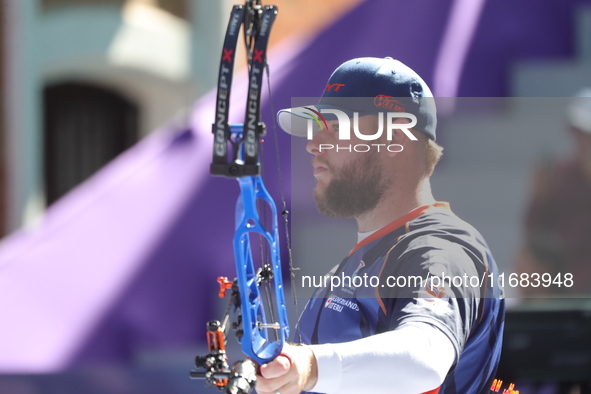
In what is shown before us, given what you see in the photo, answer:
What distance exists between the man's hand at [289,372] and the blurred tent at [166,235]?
1695 mm

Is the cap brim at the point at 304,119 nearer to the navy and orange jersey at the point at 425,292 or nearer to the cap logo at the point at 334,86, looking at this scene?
the cap logo at the point at 334,86

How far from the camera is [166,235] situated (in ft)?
12.6

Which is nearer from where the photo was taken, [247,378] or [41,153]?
[247,378]

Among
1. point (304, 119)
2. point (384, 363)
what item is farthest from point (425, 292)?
point (304, 119)

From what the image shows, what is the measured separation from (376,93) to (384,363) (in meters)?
0.84

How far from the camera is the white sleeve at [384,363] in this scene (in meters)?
1.92

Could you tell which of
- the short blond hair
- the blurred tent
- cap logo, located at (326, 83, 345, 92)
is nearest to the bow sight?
cap logo, located at (326, 83, 345, 92)

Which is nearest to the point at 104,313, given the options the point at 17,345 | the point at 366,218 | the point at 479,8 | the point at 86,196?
the point at 17,345

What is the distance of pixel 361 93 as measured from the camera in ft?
7.97

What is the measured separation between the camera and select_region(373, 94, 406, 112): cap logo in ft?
7.93

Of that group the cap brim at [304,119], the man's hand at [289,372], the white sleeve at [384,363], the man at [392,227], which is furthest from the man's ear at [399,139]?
the man's hand at [289,372]

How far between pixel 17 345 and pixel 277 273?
181cm

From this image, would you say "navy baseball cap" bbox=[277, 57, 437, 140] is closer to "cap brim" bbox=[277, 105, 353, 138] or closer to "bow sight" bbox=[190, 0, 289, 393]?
"cap brim" bbox=[277, 105, 353, 138]

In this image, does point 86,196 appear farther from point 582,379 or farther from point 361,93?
point 582,379
